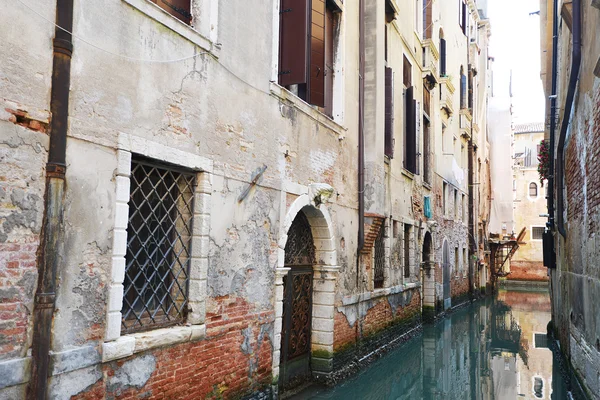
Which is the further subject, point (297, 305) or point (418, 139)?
point (418, 139)

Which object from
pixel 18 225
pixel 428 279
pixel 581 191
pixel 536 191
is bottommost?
pixel 428 279

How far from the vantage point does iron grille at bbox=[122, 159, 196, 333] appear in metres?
4.34

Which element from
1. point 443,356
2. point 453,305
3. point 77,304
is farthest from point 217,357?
point 453,305

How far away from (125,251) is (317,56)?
154 inches

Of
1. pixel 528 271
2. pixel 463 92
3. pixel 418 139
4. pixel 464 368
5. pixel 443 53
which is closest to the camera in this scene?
pixel 464 368

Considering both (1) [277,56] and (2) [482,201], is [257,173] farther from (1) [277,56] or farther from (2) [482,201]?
(2) [482,201]

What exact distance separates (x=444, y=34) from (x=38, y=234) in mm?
15638

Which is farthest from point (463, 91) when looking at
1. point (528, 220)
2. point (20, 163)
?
point (20, 163)

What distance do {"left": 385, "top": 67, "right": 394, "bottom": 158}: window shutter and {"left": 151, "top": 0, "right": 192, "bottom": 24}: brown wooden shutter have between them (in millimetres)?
5259

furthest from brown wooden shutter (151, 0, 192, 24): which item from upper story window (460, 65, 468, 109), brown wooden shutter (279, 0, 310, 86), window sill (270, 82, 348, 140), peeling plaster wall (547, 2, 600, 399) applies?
upper story window (460, 65, 468, 109)

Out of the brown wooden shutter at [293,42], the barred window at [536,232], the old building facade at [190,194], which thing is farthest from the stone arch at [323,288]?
the barred window at [536,232]

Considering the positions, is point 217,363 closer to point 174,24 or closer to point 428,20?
point 174,24

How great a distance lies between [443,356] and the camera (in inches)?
398

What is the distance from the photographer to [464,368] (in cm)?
937
